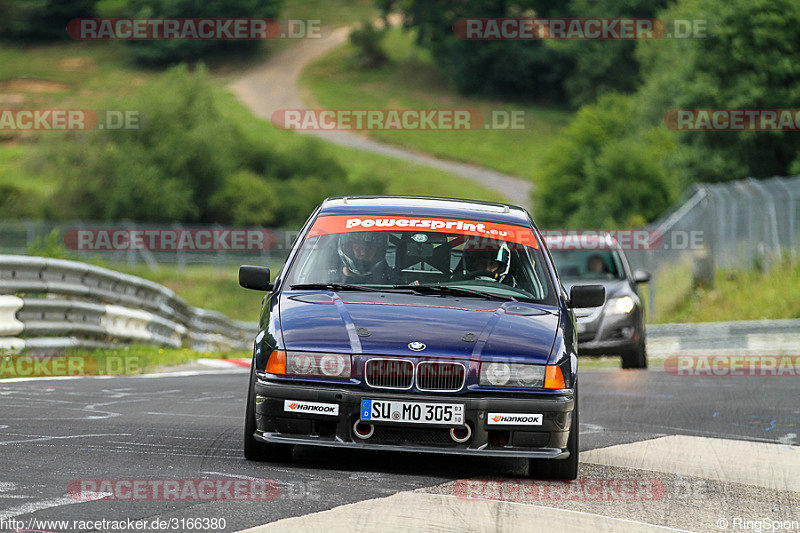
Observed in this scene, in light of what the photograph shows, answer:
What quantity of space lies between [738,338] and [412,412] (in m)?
15.5

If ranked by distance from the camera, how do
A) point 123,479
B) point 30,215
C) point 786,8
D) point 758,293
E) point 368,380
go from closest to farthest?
point 123,479, point 368,380, point 758,293, point 786,8, point 30,215

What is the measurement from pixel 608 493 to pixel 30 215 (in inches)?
2343

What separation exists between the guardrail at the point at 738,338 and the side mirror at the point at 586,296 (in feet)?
44.2

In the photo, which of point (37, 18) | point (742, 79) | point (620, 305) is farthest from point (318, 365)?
point (37, 18)

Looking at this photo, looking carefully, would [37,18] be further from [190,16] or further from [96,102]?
[96,102]

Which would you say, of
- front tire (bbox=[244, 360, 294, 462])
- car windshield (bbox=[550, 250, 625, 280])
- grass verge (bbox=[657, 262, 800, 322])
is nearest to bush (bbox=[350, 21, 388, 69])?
grass verge (bbox=[657, 262, 800, 322])

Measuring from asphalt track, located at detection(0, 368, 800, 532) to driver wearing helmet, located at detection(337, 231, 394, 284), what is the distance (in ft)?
3.49

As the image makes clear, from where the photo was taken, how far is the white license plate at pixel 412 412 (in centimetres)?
A: 707

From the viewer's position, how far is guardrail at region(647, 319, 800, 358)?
69.7 feet

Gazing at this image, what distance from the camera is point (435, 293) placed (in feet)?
26.7

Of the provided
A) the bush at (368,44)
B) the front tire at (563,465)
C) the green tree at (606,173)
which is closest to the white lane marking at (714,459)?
the front tire at (563,465)

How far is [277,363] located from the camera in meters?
7.27

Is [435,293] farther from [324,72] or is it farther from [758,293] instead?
[324,72]

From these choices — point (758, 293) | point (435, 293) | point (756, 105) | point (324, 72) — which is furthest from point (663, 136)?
point (435, 293)
